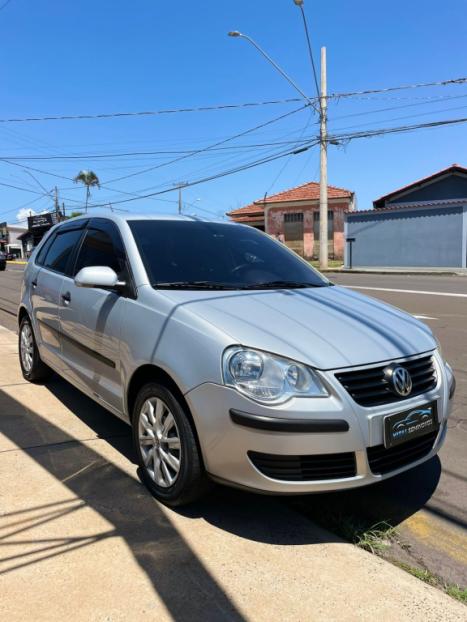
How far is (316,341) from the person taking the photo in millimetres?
2611

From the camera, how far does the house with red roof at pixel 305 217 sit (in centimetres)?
3681

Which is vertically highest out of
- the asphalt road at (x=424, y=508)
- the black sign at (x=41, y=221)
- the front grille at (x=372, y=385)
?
the black sign at (x=41, y=221)

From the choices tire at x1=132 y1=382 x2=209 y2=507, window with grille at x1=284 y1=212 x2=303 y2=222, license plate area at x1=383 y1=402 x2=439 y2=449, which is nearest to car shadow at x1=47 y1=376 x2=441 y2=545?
tire at x1=132 y1=382 x2=209 y2=507

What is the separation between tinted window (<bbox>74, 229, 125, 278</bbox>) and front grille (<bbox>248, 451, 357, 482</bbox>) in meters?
1.61

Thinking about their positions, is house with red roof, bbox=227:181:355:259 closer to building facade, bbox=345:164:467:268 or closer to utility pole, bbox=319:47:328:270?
building facade, bbox=345:164:467:268

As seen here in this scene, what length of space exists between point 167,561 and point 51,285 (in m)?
2.80

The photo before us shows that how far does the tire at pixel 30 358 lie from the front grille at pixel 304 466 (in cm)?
328

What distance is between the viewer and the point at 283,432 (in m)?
2.38

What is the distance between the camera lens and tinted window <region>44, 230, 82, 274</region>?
4477 millimetres

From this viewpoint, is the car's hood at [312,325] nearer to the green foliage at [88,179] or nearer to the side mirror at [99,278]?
the side mirror at [99,278]

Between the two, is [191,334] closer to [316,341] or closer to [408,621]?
[316,341]

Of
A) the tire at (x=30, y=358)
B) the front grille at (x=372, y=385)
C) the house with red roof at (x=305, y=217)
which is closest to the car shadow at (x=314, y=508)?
the front grille at (x=372, y=385)

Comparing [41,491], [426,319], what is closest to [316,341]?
[41,491]

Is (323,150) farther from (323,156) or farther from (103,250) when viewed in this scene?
(103,250)
